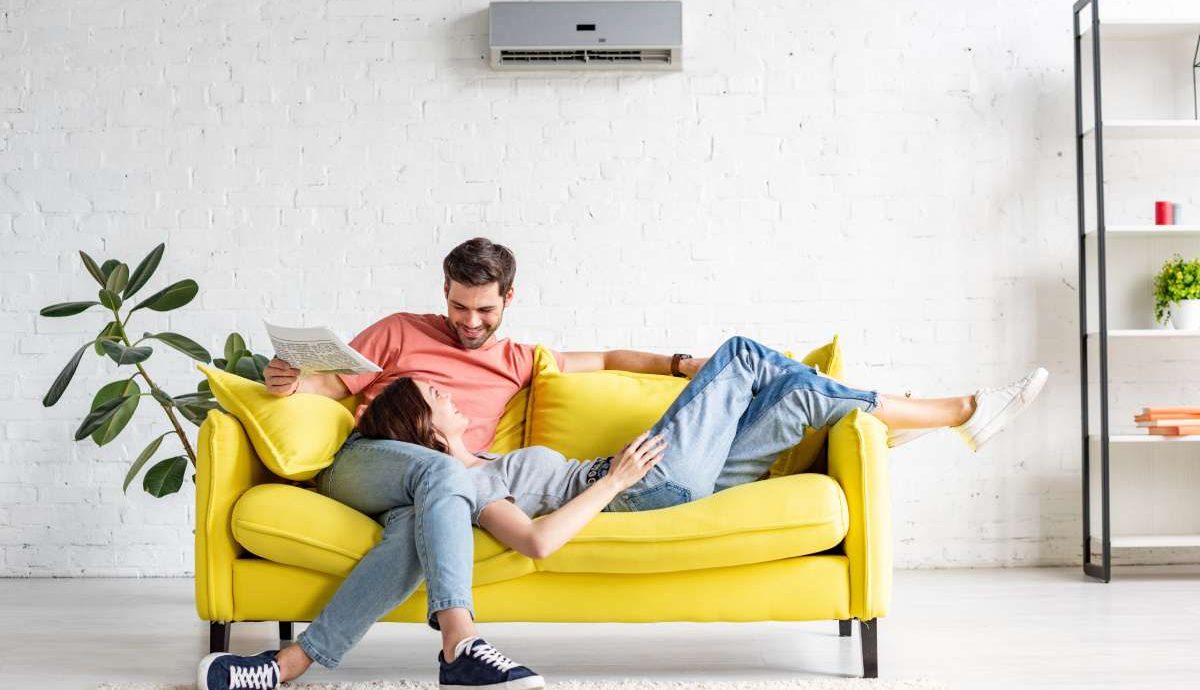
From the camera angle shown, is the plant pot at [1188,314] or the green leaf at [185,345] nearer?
the green leaf at [185,345]

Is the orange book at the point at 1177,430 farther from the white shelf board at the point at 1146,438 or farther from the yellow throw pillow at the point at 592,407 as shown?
the yellow throw pillow at the point at 592,407

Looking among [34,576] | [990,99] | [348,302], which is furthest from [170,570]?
[990,99]

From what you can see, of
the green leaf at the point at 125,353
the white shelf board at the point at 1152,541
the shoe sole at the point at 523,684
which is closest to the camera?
the shoe sole at the point at 523,684

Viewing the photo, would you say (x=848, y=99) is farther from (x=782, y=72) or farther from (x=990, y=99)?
(x=990, y=99)

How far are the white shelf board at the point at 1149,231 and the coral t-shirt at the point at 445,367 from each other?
2.23 metres

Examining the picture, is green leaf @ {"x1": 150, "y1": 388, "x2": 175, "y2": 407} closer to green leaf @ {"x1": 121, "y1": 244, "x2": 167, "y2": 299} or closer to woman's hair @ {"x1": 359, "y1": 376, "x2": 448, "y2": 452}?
green leaf @ {"x1": 121, "y1": 244, "x2": 167, "y2": 299}

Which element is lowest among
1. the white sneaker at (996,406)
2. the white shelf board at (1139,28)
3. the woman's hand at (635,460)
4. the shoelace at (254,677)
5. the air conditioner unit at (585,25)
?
the shoelace at (254,677)

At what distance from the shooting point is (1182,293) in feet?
13.0

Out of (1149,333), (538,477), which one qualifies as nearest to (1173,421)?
(1149,333)

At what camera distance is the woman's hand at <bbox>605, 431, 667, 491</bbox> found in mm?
2443

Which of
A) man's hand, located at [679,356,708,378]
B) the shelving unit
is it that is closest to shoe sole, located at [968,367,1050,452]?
man's hand, located at [679,356,708,378]

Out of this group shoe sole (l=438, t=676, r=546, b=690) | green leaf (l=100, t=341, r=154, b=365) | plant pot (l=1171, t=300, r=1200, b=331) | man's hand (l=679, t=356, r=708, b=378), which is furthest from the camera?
plant pot (l=1171, t=300, r=1200, b=331)

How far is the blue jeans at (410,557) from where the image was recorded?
225cm

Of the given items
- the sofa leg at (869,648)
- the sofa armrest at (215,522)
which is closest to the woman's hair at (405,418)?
the sofa armrest at (215,522)
